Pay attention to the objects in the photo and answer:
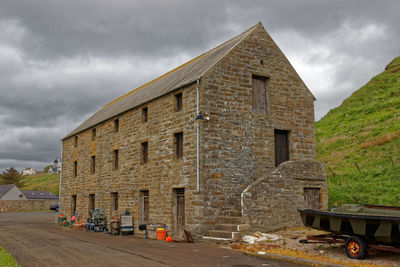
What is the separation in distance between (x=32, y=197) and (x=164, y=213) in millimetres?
59044

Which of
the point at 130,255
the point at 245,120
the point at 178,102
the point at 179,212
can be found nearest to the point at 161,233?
the point at 179,212

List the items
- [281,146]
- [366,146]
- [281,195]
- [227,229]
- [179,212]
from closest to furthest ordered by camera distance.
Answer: [227,229]
[281,195]
[179,212]
[281,146]
[366,146]

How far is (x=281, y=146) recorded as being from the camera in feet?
58.3

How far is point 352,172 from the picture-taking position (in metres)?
24.3

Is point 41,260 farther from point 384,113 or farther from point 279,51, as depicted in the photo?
point 384,113

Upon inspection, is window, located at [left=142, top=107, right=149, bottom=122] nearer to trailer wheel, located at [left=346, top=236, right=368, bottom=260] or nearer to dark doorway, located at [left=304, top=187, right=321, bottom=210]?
dark doorway, located at [left=304, top=187, right=321, bottom=210]

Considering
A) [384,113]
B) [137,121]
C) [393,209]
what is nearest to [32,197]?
[137,121]

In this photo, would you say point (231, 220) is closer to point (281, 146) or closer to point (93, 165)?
point (281, 146)

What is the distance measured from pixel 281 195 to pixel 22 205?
54483 millimetres

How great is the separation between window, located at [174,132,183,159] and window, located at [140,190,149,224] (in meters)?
3.35

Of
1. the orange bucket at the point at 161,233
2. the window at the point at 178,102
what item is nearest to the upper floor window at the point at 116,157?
the window at the point at 178,102

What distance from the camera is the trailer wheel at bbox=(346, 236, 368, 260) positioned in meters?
9.55

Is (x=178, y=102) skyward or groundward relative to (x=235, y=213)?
skyward

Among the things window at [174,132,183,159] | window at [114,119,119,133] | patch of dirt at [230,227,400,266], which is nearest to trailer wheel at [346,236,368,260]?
patch of dirt at [230,227,400,266]
